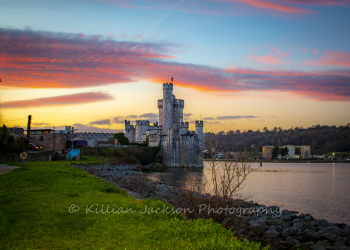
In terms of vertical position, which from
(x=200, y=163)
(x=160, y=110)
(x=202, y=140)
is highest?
(x=160, y=110)

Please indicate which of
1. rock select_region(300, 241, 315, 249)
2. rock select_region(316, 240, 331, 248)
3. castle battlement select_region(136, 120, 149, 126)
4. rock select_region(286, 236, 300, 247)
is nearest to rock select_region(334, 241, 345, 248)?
rock select_region(316, 240, 331, 248)

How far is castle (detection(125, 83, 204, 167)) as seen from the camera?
6319 cm

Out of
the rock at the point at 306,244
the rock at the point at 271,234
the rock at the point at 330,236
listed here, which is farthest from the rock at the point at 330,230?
the rock at the point at 271,234

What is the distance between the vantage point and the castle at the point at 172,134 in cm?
6319

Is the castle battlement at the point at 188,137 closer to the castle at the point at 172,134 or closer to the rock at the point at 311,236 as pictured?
the castle at the point at 172,134

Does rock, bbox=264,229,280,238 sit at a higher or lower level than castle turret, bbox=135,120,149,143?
lower

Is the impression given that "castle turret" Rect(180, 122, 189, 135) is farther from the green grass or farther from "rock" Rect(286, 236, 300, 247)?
the green grass

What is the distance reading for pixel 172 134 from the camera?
207 feet

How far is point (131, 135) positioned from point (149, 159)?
1900 cm

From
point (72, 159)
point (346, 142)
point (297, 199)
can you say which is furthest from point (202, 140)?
point (346, 142)

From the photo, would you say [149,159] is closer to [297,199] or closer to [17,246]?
[297,199]

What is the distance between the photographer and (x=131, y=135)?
81.1 m

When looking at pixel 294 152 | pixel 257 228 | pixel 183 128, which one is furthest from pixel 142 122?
pixel 294 152

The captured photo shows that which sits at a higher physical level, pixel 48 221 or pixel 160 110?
pixel 160 110
